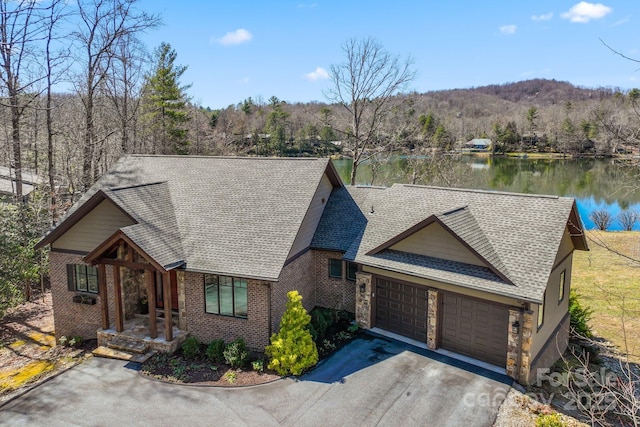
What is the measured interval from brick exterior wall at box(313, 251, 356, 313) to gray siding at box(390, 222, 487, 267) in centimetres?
Result: 269

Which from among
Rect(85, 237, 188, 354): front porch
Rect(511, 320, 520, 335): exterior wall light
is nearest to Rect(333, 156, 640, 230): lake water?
Rect(85, 237, 188, 354): front porch

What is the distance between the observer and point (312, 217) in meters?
16.2

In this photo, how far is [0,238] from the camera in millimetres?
17656

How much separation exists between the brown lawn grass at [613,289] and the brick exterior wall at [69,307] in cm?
1614

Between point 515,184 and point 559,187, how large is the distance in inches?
195

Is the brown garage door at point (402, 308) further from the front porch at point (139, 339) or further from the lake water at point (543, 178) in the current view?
the lake water at point (543, 178)

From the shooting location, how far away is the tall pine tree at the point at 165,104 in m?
39.5

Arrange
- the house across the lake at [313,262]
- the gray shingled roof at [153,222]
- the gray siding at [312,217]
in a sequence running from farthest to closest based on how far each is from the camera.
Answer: the gray siding at [312,217]
the gray shingled roof at [153,222]
the house across the lake at [313,262]

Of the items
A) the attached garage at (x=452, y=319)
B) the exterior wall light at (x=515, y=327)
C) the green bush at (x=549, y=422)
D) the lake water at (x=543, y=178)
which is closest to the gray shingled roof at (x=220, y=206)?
the attached garage at (x=452, y=319)

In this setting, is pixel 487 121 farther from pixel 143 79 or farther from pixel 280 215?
pixel 280 215

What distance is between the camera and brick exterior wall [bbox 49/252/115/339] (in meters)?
15.4

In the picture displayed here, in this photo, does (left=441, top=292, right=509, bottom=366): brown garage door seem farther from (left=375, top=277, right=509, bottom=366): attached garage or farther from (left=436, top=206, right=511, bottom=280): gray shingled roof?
(left=436, top=206, right=511, bottom=280): gray shingled roof

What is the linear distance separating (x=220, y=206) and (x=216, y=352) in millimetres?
5230

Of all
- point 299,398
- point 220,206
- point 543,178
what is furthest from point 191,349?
point 543,178
